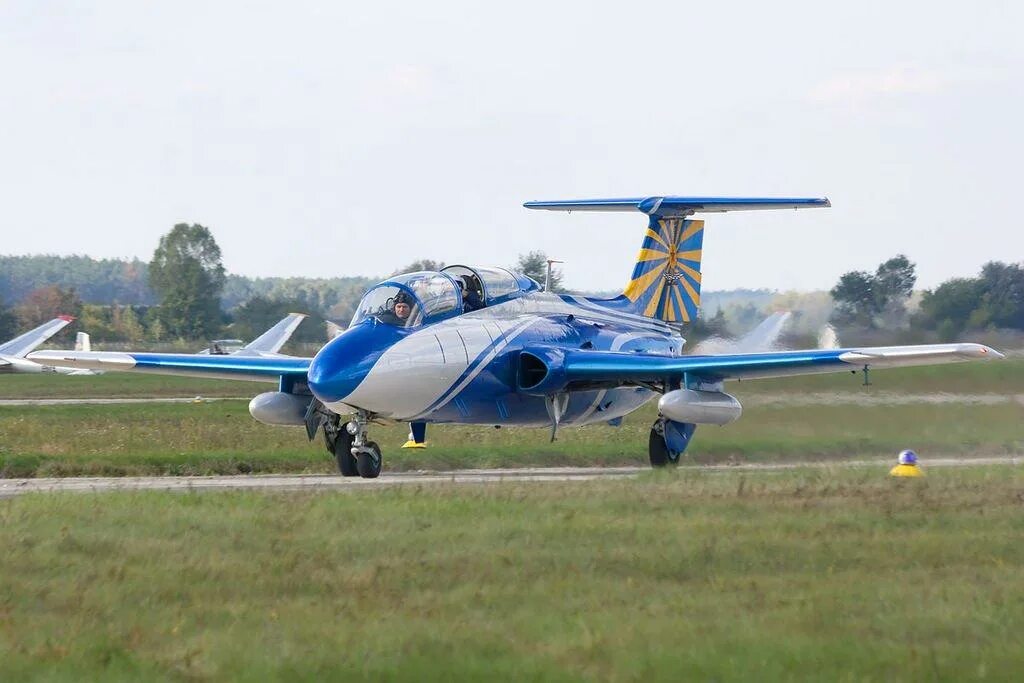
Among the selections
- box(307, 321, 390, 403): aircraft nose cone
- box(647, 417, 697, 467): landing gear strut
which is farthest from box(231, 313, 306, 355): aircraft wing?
box(307, 321, 390, 403): aircraft nose cone

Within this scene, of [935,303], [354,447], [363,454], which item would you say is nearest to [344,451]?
[354,447]

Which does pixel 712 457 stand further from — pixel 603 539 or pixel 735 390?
pixel 603 539

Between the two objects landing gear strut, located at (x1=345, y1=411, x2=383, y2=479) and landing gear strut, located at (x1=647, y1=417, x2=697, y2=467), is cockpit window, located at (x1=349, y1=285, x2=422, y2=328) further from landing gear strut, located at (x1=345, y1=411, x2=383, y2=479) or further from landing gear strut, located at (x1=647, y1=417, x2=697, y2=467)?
landing gear strut, located at (x1=647, y1=417, x2=697, y2=467)

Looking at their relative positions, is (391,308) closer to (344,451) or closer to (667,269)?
(344,451)

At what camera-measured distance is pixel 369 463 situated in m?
21.0

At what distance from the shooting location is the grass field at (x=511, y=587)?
332 inches

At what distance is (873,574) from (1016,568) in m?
1.23

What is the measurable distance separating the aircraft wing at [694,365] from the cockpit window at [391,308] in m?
2.58

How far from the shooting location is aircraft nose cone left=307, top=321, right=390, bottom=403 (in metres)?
19.1

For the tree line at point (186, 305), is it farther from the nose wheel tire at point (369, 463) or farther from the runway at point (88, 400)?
the nose wheel tire at point (369, 463)

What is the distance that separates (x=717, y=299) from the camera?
36.3 m

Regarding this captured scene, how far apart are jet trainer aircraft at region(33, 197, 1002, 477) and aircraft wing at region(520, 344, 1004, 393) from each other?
0.07 feet

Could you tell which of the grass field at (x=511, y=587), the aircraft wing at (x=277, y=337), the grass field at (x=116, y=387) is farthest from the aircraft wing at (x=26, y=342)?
the grass field at (x=511, y=587)

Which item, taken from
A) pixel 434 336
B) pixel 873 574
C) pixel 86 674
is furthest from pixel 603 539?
pixel 434 336
